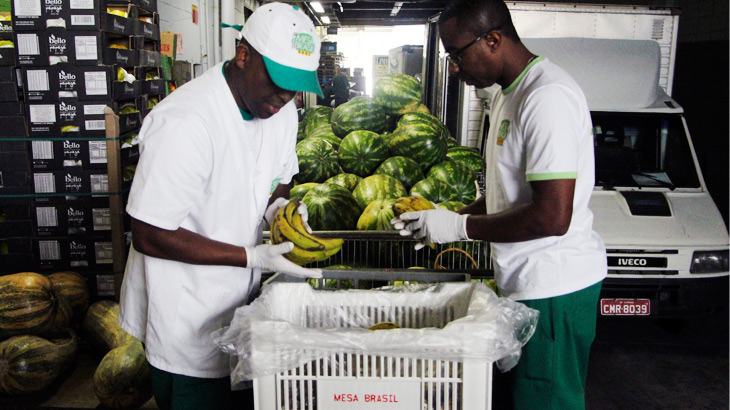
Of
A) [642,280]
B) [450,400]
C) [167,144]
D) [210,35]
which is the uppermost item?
[210,35]

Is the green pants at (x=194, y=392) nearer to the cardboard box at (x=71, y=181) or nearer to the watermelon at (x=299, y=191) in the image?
the watermelon at (x=299, y=191)

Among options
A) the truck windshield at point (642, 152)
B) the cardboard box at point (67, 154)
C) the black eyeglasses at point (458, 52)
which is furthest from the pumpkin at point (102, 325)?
the truck windshield at point (642, 152)

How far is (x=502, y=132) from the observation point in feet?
6.66

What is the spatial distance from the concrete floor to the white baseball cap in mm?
2670

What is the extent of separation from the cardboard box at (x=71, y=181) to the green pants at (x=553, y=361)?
340cm

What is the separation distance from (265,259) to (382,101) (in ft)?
13.0

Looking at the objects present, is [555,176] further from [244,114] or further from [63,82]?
[63,82]

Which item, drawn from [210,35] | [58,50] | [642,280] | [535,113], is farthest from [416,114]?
[210,35]

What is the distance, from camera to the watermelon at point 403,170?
174 inches

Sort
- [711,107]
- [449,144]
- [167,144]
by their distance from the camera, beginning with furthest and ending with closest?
[711,107]
[449,144]
[167,144]

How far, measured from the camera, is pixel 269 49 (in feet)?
5.58

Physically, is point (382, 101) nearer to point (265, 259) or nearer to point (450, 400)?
point (265, 259)

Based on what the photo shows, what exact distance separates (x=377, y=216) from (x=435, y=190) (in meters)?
0.70

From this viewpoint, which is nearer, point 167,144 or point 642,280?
point 167,144
